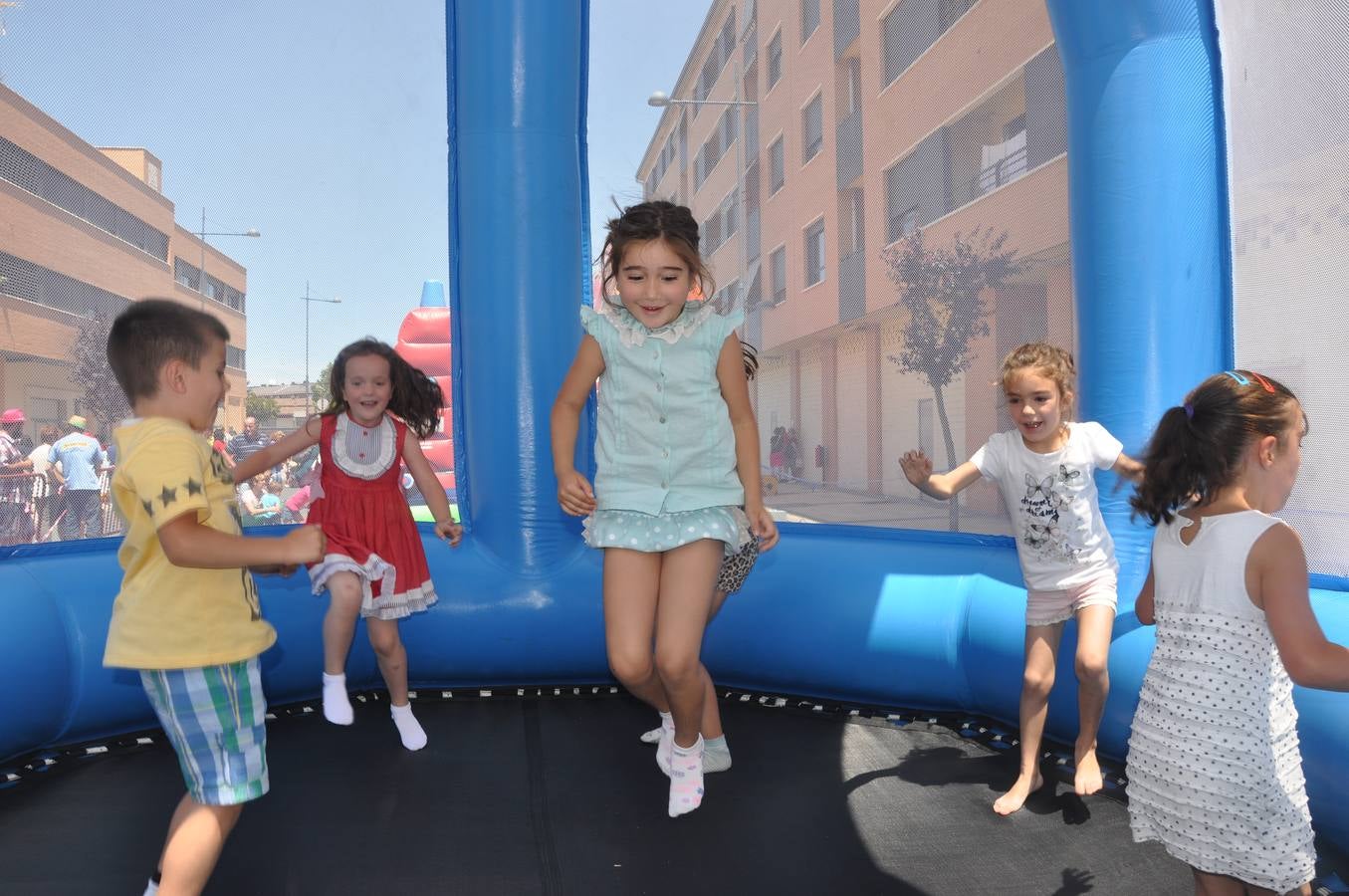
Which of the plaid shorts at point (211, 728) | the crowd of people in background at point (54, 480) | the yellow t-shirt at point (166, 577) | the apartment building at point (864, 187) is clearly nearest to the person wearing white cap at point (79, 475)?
the crowd of people in background at point (54, 480)

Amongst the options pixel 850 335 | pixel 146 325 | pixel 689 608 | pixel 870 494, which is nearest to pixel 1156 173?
pixel 850 335

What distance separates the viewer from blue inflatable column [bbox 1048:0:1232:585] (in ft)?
8.63

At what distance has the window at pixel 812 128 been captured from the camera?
11.1 ft

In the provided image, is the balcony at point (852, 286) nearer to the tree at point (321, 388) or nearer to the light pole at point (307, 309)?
the tree at point (321, 388)

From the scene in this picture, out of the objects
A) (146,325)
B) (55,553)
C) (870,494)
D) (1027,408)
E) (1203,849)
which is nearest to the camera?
(1203,849)

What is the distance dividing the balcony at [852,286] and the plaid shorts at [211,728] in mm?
2223

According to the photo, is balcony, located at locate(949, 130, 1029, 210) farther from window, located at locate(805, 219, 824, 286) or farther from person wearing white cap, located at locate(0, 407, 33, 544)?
person wearing white cap, located at locate(0, 407, 33, 544)

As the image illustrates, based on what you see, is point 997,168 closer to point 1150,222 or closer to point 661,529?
point 1150,222

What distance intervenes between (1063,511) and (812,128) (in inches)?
64.9

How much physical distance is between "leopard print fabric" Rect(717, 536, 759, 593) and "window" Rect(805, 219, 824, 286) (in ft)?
4.38

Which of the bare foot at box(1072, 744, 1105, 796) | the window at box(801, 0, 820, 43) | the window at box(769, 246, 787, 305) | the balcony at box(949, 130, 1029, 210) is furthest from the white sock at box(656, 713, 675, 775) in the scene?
the window at box(801, 0, 820, 43)

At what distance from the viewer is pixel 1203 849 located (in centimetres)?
147

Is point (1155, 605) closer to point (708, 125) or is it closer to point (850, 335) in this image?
point (850, 335)

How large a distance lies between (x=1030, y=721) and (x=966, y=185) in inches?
60.4
